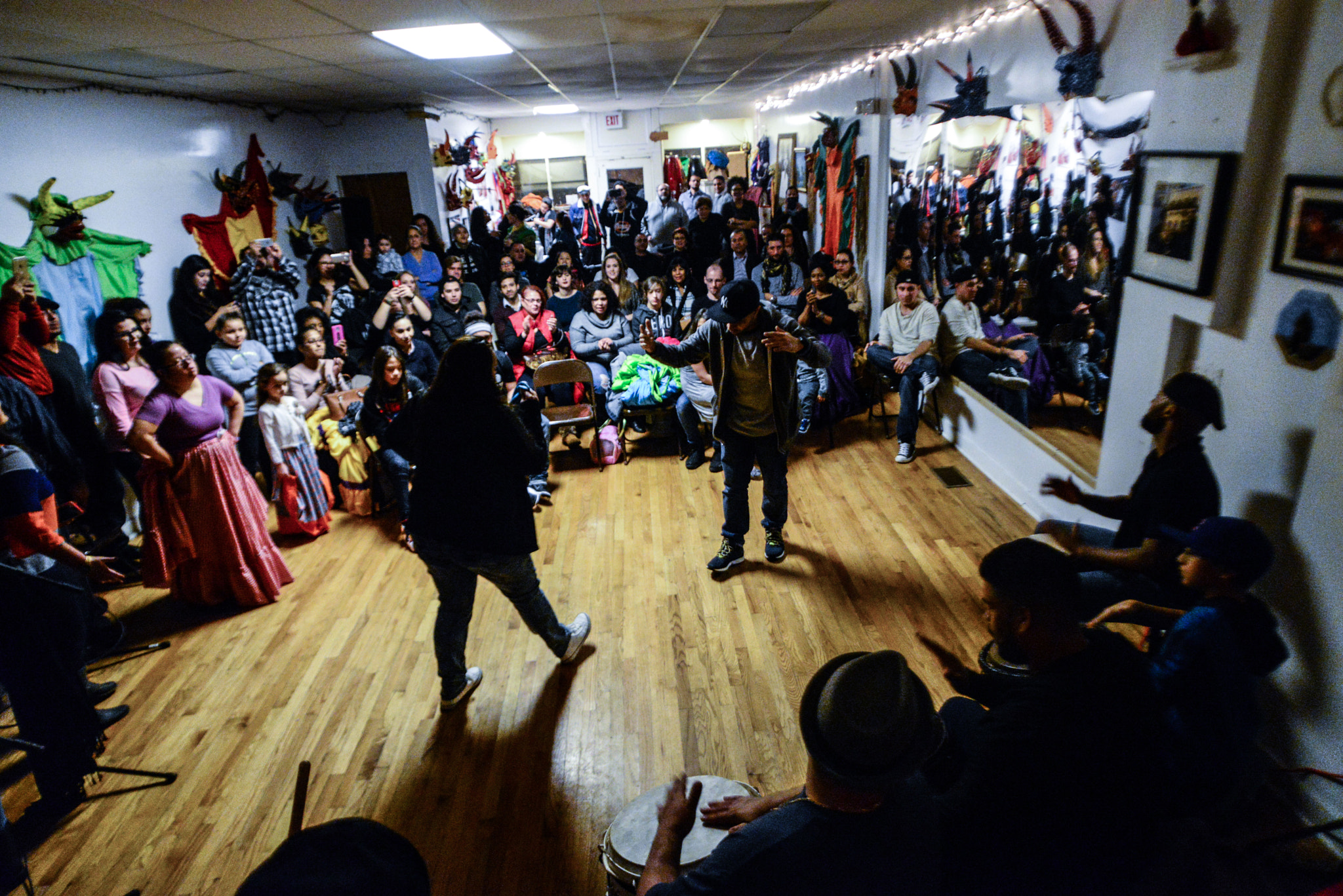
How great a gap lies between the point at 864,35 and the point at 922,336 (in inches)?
91.4

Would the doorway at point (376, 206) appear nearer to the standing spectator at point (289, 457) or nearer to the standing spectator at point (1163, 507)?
the standing spectator at point (289, 457)

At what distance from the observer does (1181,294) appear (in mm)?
2854

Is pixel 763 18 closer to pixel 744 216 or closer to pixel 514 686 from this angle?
pixel 514 686

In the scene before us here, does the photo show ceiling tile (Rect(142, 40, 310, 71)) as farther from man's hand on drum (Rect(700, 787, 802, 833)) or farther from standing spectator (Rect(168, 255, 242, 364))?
man's hand on drum (Rect(700, 787, 802, 833))

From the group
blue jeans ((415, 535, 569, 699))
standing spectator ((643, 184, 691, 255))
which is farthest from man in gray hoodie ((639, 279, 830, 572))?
standing spectator ((643, 184, 691, 255))

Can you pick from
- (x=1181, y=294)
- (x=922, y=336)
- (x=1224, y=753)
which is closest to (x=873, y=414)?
(x=922, y=336)

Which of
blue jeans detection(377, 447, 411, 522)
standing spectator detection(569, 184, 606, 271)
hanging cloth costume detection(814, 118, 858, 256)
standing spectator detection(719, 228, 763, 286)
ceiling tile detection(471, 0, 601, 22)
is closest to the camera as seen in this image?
ceiling tile detection(471, 0, 601, 22)

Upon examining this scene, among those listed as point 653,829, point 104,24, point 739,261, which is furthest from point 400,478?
point 739,261

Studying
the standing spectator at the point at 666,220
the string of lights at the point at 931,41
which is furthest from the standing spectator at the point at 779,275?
the standing spectator at the point at 666,220

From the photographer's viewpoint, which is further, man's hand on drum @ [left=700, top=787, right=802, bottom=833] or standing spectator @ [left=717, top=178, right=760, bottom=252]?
standing spectator @ [left=717, top=178, right=760, bottom=252]

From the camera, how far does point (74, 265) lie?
15.2ft

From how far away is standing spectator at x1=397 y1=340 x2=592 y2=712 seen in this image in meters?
2.58

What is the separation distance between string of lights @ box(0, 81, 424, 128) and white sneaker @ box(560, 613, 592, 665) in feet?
15.6

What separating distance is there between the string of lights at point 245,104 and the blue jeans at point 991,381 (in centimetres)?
641
